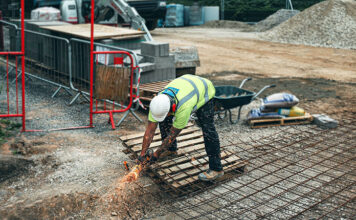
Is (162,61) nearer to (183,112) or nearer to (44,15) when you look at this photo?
(183,112)

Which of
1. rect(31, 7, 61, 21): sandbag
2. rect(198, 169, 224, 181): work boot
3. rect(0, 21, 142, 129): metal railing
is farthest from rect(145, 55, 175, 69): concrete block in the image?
rect(31, 7, 61, 21): sandbag

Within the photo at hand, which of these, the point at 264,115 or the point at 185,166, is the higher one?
the point at 264,115

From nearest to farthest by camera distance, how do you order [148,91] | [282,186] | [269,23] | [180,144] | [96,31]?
[282,186]
[180,144]
[148,91]
[96,31]
[269,23]

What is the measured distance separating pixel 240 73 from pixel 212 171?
8838mm

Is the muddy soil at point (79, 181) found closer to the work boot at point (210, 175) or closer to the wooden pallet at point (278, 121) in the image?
the wooden pallet at point (278, 121)

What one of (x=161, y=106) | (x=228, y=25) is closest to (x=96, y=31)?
(x=161, y=106)

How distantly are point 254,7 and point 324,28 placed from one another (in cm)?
1326

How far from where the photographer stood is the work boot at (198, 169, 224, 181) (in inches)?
218

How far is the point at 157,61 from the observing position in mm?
9203

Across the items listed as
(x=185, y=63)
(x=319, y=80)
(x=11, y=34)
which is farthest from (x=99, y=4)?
(x=319, y=80)

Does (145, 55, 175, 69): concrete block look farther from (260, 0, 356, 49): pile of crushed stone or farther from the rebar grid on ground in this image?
(260, 0, 356, 49): pile of crushed stone

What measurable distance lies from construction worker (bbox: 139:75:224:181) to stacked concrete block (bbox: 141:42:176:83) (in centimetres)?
354

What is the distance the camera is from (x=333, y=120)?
833 centimetres

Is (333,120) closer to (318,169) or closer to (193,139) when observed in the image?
(318,169)
